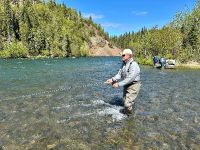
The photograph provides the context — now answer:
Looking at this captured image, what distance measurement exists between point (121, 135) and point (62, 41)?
162 m

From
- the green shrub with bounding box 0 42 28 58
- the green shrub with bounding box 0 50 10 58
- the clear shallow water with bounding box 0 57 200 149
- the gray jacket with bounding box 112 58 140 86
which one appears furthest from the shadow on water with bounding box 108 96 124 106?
the green shrub with bounding box 0 50 10 58

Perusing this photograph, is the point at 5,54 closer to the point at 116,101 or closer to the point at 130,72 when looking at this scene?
the point at 116,101

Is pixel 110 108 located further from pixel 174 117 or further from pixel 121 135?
pixel 121 135

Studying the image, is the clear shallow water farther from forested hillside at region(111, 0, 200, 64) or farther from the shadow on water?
forested hillside at region(111, 0, 200, 64)

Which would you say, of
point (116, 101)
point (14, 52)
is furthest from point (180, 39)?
point (116, 101)

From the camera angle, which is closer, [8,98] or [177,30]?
[8,98]

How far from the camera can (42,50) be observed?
157500mm

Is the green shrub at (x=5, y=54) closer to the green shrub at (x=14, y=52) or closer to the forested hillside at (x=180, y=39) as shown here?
the green shrub at (x=14, y=52)

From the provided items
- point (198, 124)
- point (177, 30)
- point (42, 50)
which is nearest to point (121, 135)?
point (198, 124)

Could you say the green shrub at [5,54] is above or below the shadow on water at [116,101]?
below

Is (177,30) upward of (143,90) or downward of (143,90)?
upward

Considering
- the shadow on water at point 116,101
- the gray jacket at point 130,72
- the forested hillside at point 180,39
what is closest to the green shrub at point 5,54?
the forested hillside at point 180,39

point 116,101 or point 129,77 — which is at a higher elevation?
point 129,77

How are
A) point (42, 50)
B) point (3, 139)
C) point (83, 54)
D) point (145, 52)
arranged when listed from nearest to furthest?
point (3, 139) < point (145, 52) < point (42, 50) < point (83, 54)
